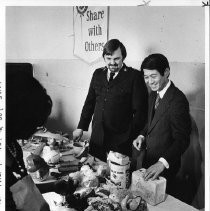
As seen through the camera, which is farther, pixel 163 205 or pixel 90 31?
pixel 90 31

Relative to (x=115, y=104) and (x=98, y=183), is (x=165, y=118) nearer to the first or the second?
(x=115, y=104)

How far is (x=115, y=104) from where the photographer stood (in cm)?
80

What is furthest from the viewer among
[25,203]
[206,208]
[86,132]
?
[86,132]

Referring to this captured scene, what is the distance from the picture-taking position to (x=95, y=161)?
2.72 feet

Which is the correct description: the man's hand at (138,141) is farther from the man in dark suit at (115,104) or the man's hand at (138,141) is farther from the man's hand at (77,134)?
the man's hand at (77,134)

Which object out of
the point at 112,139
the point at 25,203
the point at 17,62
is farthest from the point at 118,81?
the point at 25,203

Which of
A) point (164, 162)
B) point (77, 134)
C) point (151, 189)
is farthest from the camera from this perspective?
point (77, 134)

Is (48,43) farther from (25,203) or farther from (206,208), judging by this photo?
(206,208)

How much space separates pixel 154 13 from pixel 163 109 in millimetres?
270

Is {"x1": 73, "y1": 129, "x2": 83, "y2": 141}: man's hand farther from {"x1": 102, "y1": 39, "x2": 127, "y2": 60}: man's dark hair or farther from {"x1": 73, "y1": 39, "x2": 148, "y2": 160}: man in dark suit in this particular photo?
{"x1": 102, "y1": 39, "x2": 127, "y2": 60}: man's dark hair

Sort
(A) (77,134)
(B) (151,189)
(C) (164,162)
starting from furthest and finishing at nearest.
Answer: (A) (77,134)
(C) (164,162)
(B) (151,189)

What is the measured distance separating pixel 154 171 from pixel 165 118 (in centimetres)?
→ 16

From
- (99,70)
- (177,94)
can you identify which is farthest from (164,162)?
(99,70)

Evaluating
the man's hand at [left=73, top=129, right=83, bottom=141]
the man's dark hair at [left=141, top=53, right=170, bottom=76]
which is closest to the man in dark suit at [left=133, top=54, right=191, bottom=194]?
the man's dark hair at [left=141, top=53, right=170, bottom=76]
